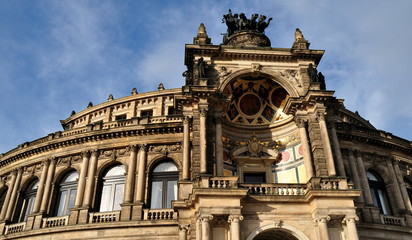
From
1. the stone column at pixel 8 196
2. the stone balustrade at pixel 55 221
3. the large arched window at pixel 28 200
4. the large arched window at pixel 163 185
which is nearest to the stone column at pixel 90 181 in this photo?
the stone balustrade at pixel 55 221

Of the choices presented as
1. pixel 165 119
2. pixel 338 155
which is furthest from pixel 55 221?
pixel 338 155

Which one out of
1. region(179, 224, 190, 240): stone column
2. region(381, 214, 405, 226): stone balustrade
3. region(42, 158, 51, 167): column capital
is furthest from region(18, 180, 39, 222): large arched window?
region(381, 214, 405, 226): stone balustrade

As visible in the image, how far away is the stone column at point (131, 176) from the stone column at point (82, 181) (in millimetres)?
3342

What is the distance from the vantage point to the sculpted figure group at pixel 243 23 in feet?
101

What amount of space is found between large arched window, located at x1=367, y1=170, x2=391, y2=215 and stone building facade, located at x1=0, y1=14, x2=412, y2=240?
9 cm

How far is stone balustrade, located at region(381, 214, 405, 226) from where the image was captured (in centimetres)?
2674

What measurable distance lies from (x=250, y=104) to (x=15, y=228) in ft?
64.0

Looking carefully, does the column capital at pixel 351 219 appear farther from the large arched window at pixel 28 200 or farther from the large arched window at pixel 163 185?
the large arched window at pixel 28 200

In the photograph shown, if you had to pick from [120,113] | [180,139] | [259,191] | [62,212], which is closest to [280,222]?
[259,191]

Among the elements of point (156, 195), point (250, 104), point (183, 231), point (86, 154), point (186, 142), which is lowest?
point (183, 231)

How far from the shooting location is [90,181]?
2698 cm

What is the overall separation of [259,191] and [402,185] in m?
14.4

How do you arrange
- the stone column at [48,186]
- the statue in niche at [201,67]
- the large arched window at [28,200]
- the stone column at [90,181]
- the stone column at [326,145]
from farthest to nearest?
the large arched window at [28,200], the stone column at [48,186], the stone column at [90,181], the statue in niche at [201,67], the stone column at [326,145]

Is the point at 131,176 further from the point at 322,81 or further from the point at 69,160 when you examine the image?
the point at 322,81
